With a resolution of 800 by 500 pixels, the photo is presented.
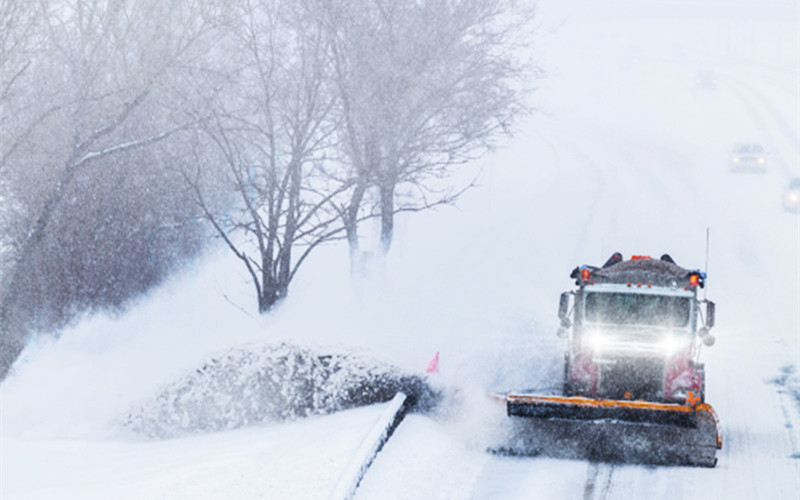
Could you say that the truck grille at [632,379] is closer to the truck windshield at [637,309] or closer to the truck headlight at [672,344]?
the truck headlight at [672,344]

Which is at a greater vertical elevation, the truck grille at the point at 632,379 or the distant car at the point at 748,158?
the distant car at the point at 748,158

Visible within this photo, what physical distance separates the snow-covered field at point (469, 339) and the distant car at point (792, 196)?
57 cm

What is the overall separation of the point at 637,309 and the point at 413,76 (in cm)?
863

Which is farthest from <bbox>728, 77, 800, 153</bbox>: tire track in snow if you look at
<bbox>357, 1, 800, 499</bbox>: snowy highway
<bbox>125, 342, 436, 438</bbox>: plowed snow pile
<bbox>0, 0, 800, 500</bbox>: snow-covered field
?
<bbox>125, 342, 436, 438</bbox>: plowed snow pile

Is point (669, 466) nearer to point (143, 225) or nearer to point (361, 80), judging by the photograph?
point (361, 80)

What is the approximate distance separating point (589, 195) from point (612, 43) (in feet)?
258

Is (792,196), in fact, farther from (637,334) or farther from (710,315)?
(710,315)

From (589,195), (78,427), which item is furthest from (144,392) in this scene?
(589,195)

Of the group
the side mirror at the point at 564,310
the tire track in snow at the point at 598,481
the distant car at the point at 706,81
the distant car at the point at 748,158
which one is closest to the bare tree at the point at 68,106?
the side mirror at the point at 564,310

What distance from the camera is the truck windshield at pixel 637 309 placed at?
13125 mm

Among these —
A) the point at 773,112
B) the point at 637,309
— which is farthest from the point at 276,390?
the point at 773,112

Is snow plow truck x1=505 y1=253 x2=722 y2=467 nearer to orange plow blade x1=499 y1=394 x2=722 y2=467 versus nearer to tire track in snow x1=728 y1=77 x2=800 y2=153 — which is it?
orange plow blade x1=499 y1=394 x2=722 y2=467

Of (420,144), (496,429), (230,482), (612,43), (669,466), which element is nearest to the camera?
(230,482)

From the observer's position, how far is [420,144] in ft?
67.0
